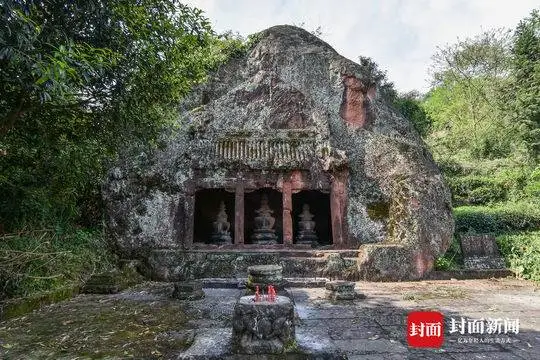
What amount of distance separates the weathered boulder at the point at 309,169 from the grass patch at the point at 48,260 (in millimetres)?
930

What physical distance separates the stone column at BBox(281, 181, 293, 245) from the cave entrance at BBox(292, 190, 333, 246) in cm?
257

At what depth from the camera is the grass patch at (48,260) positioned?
6.23m

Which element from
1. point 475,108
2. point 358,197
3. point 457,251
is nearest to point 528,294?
point 457,251

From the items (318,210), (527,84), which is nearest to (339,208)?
(318,210)

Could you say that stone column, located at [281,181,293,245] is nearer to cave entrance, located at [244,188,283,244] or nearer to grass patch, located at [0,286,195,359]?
cave entrance, located at [244,188,283,244]

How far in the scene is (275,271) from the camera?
813 centimetres

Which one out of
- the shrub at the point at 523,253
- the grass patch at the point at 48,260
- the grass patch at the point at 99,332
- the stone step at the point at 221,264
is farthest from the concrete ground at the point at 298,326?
the shrub at the point at 523,253

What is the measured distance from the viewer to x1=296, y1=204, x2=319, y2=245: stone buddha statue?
40.3 feet

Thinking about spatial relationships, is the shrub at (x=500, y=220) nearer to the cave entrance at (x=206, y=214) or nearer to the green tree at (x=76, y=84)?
the cave entrance at (x=206, y=214)

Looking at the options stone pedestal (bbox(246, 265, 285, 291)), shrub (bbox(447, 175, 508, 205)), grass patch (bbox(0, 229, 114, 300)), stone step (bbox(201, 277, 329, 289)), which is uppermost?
shrub (bbox(447, 175, 508, 205))

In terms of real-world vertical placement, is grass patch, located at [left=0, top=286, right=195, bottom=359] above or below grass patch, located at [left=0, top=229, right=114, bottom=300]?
below

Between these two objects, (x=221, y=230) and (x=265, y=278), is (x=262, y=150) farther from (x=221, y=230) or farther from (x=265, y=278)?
(x=265, y=278)

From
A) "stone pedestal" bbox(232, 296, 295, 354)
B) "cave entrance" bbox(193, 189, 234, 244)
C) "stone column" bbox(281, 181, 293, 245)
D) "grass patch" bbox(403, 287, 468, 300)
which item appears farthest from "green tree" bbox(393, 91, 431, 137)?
"stone pedestal" bbox(232, 296, 295, 354)
